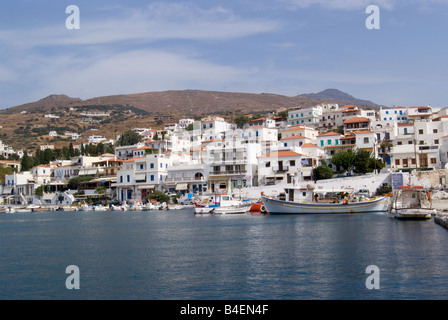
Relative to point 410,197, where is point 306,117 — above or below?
above

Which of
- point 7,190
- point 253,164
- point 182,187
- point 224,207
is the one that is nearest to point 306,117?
point 253,164

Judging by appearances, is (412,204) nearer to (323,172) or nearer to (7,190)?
(323,172)

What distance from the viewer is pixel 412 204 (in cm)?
3872

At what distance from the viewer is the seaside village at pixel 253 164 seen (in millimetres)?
60938

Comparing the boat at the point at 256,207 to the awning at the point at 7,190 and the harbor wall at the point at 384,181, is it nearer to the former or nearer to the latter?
the harbor wall at the point at 384,181

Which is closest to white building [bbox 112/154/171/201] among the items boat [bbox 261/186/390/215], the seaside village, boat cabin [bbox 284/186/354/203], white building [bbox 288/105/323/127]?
the seaside village

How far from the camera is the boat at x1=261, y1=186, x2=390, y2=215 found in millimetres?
44344

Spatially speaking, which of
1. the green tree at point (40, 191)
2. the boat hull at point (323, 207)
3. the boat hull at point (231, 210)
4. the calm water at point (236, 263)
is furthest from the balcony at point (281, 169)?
the green tree at point (40, 191)

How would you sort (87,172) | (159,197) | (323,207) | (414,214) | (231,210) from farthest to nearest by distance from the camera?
(87,172), (159,197), (231,210), (323,207), (414,214)

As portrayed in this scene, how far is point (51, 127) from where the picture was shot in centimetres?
17438

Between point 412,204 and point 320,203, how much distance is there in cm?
925

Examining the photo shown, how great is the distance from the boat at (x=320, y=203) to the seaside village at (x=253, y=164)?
740 centimetres
